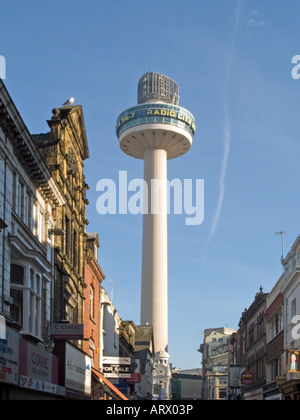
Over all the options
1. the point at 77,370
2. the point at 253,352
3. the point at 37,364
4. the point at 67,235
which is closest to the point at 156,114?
the point at 253,352

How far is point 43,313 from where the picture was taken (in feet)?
108

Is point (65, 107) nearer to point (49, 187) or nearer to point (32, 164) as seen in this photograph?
point (49, 187)

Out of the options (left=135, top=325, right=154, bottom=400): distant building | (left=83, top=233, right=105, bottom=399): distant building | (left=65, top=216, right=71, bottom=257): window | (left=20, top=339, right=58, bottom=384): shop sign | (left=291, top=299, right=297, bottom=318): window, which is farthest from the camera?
(left=135, top=325, right=154, bottom=400): distant building

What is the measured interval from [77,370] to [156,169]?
10880 centimetres

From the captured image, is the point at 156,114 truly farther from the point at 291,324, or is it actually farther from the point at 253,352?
the point at 291,324

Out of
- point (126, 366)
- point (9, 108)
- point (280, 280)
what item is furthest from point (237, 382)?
point (9, 108)

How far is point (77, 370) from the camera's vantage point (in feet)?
125

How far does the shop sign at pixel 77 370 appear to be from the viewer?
35281 millimetres

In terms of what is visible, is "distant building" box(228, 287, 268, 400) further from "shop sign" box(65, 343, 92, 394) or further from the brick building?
"shop sign" box(65, 343, 92, 394)

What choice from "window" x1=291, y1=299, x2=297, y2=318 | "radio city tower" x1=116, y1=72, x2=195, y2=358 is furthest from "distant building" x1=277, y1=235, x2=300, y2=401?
"radio city tower" x1=116, y1=72, x2=195, y2=358

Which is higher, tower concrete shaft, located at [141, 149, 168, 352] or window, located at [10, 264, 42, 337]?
tower concrete shaft, located at [141, 149, 168, 352]

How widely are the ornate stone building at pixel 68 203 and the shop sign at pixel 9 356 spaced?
36.1 ft

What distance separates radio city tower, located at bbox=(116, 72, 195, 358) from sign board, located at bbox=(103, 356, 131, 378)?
3409 inches

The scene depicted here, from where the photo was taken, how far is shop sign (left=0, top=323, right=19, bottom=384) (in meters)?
22.8
